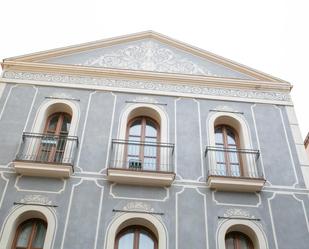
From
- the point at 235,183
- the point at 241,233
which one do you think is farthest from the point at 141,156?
the point at 241,233

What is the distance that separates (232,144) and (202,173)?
1.90m

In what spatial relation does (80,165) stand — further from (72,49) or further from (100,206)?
(72,49)

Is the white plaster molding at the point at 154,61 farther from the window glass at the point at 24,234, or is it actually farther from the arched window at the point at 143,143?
the window glass at the point at 24,234

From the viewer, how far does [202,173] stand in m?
11.9

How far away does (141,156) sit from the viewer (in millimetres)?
12320

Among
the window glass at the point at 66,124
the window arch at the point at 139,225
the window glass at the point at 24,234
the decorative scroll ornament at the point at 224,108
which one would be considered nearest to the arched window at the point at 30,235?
the window glass at the point at 24,234

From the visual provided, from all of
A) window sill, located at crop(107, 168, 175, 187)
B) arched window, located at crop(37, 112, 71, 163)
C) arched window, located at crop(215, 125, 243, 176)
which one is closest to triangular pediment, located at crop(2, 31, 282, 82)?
arched window, located at crop(215, 125, 243, 176)

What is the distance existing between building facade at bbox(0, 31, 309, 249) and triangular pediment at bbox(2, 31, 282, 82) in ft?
0.12

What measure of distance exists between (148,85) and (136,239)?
5525 mm

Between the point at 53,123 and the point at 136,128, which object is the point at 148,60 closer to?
the point at 136,128

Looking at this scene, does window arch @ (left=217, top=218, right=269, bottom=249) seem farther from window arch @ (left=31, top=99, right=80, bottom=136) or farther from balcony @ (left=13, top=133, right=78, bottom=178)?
window arch @ (left=31, top=99, right=80, bottom=136)

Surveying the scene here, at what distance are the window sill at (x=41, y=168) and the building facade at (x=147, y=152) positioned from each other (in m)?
0.03

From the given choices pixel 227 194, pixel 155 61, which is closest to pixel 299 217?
pixel 227 194

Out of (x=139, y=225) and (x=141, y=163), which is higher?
(x=141, y=163)
